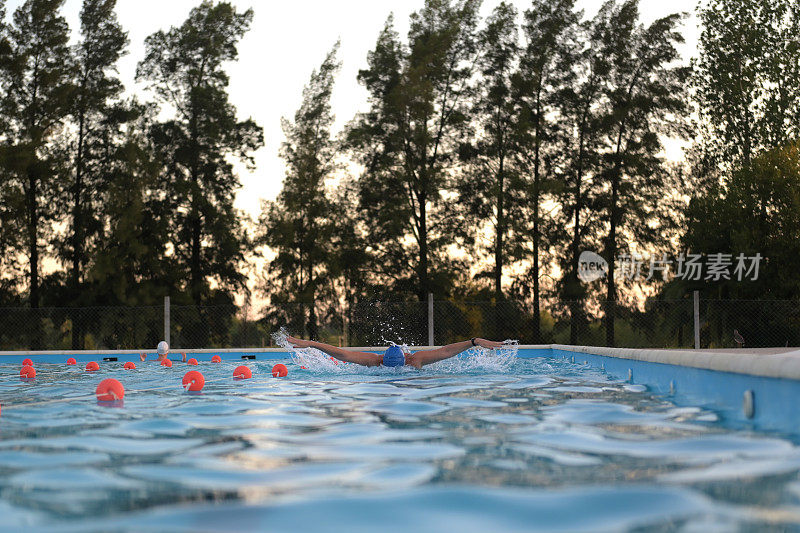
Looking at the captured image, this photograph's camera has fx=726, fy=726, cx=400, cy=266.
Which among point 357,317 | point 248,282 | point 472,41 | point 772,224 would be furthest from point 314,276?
point 772,224

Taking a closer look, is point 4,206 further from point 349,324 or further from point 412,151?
point 412,151

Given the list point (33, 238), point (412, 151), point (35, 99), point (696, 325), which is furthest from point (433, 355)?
point (35, 99)

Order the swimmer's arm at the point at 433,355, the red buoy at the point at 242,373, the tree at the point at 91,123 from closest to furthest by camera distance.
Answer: the red buoy at the point at 242,373, the swimmer's arm at the point at 433,355, the tree at the point at 91,123

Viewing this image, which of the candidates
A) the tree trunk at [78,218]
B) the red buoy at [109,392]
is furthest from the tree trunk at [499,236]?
the red buoy at [109,392]

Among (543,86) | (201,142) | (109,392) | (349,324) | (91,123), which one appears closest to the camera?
(109,392)

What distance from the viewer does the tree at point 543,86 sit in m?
20.9

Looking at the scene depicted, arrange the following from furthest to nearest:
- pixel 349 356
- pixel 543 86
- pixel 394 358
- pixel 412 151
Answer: pixel 543 86 → pixel 412 151 → pixel 349 356 → pixel 394 358

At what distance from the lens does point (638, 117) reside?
21328mm

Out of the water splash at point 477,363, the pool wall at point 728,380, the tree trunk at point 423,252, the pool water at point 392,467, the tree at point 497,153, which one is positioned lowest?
the water splash at point 477,363

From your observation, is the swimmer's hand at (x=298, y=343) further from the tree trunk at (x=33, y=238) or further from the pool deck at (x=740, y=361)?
the tree trunk at (x=33, y=238)

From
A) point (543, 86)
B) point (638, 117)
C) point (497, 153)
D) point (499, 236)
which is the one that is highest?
point (543, 86)

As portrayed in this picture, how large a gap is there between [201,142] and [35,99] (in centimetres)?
444

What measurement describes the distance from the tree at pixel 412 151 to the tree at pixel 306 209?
1003 millimetres

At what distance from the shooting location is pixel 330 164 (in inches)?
824
